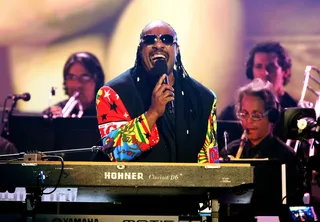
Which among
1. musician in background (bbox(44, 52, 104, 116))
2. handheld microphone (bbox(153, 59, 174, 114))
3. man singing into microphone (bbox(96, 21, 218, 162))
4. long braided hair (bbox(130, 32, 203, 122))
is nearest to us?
man singing into microphone (bbox(96, 21, 218, 162))

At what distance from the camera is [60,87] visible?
4844 millimetres

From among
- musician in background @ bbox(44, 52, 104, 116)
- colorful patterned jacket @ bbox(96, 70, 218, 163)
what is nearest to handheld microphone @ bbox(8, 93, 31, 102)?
musician in background @ bbox(44, 52, 104, 116)

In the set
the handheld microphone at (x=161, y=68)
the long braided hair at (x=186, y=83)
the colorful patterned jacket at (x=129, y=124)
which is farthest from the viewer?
the long braided hair at (x=186, y=83)

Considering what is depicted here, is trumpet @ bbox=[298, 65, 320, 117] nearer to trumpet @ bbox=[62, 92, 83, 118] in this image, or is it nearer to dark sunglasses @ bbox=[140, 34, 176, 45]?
dark sunglasses @ bbox=[140, 34, 176, 45]

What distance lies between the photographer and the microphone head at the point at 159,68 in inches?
179

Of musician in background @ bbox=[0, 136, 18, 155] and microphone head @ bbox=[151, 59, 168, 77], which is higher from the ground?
microphone head @ bbox=[151, 59, 168, 77]

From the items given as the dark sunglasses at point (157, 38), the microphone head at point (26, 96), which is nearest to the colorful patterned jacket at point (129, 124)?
the dark sunglasses at point (157, 38)

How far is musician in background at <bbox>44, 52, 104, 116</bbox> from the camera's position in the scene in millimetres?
4840

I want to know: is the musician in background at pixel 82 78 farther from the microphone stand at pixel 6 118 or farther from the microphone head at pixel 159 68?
the microphone head at pixel 159 68

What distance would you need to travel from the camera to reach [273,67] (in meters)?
5.00

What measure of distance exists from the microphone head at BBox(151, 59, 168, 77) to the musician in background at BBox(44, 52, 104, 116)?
1.66 feet

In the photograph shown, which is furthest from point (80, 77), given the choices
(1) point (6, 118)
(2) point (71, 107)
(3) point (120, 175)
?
(3) point (120, 175)

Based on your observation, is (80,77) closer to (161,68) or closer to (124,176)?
(161,68)

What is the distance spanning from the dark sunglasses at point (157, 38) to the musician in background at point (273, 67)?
2.30 ft
